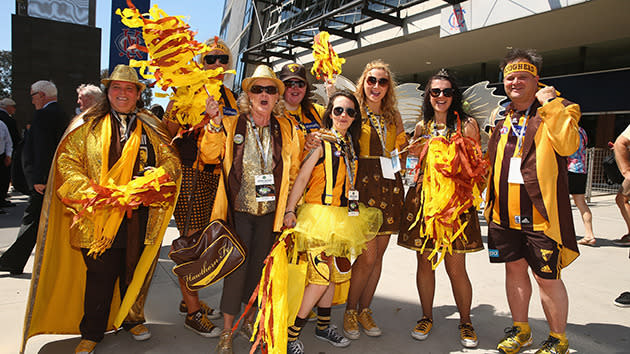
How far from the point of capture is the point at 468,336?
3.02 meters

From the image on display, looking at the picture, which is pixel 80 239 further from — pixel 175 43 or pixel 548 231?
pixel 548 231

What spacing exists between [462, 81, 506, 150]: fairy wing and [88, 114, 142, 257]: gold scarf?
2784 millimetres

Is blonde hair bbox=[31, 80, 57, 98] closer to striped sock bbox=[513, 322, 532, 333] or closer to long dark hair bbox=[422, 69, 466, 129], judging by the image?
long dark hair bbox=[422, 69, 466, 129]

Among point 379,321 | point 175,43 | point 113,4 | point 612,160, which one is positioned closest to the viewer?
point 175,43

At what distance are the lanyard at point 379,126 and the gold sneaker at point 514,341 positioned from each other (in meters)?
1.68

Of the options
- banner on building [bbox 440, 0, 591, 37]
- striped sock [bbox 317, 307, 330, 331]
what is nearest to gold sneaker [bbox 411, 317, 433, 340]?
striped sock [bbox 317, 307, 330, 331]

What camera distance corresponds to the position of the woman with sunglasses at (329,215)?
267cm

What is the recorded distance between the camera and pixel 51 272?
2.90 metres

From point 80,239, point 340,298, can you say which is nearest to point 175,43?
point 80,239

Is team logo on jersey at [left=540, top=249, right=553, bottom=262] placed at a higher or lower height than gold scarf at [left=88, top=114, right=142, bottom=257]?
lower

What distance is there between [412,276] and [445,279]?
0.37 metres

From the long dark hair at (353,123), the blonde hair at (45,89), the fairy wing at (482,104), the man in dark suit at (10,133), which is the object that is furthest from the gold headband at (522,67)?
the man in dark suit at (10,133)

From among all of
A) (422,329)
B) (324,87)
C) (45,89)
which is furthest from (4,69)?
(422,329)

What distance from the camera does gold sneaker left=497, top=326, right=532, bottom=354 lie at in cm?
287
